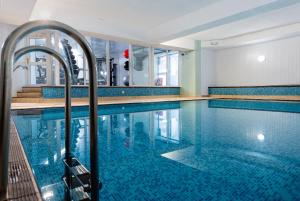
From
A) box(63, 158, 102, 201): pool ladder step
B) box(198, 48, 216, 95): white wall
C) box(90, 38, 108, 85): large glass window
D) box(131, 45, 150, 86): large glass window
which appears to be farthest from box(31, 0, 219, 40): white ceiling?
box(63, 158, 102, 201): pool ladder step

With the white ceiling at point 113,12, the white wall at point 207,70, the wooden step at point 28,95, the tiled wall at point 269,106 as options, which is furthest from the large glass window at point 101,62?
the tiled wall at point 269,106

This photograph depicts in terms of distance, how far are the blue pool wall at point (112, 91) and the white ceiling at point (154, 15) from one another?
2.15m

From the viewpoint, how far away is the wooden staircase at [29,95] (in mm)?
6529

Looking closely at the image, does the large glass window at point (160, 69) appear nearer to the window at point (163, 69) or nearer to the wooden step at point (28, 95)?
the window at point (163, 69)

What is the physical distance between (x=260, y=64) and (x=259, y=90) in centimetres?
117

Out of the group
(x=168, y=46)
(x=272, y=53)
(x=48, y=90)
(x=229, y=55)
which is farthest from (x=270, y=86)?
(x=48, y=90)

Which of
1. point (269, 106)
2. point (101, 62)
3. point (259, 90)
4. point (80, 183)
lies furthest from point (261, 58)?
point (80, 183)

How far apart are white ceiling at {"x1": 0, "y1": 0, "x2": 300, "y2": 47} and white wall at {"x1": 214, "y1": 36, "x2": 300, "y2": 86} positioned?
1.32 m

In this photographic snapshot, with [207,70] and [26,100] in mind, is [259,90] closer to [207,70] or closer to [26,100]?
[207,70]

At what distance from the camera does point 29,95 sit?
6.75m

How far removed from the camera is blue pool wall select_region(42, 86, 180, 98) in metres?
6.91

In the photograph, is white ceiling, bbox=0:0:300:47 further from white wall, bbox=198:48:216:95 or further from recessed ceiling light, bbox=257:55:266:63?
white wall, bbox=198:48:216:95

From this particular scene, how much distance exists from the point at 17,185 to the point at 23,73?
735 cm

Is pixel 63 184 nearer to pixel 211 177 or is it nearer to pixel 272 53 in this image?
pixel 211 177
